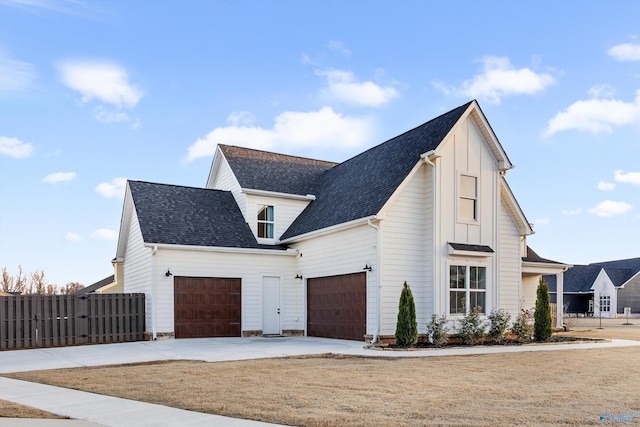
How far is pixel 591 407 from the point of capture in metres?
8.07

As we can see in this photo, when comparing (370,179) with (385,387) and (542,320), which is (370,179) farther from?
(385,387)

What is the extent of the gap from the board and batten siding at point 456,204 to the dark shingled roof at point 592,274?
3957 centimetres

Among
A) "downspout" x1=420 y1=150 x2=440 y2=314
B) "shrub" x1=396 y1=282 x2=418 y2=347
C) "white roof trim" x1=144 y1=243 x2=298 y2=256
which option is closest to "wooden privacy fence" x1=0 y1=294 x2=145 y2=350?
"white roof trim" x1=144 y1=243 x2=298 y2=256

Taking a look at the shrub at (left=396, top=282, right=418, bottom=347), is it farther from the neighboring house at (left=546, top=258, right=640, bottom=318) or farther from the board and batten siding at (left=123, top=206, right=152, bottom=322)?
the neighboring house at (left=546, top=258, right=640, bottom=318)

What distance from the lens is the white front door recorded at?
2300cm

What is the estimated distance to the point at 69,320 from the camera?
19.9 m

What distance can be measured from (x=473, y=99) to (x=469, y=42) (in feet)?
9.45

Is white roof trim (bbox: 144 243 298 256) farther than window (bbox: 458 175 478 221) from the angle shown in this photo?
Yes

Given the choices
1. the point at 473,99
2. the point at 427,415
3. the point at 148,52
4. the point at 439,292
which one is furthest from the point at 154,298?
the point at 427,415

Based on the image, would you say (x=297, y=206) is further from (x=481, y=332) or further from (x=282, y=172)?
(x=481, y=332)

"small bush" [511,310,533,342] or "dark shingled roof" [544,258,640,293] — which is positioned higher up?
"small bush" [511,310,533,342]

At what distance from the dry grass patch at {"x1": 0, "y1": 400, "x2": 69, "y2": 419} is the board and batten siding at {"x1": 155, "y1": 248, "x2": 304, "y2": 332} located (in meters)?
12.5

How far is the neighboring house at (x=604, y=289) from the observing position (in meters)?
56.1

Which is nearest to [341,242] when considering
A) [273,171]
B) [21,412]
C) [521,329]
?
[521,329]
